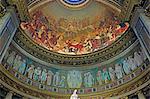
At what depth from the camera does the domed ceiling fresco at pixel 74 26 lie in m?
19.4

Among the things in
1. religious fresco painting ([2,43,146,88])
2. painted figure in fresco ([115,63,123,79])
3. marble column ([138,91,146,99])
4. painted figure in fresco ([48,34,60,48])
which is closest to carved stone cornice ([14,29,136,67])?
religious fresco painting ([2,43,146,88])

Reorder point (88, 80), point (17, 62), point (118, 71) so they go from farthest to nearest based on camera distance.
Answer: point (88, 80) < point (118, 71) < point (17, 62)

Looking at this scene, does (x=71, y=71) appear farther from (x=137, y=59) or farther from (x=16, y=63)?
(x=137, y=59)

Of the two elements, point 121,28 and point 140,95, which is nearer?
point 140,95

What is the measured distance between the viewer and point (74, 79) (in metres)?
17.2

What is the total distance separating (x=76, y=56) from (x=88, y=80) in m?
2.49

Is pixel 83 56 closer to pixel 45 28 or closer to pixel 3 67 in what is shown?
pixel 45 28

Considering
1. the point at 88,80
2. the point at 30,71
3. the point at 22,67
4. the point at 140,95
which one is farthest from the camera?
the point at 88,80

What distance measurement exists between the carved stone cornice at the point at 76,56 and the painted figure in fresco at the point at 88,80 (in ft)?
3.52

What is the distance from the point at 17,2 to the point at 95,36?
8.02 m

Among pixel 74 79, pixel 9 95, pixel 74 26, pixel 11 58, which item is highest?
pixel 74 26

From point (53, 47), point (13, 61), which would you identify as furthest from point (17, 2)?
point (53, 47)

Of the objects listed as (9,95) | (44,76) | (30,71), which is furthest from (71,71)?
(9,95)

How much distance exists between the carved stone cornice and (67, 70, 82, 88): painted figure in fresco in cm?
86
